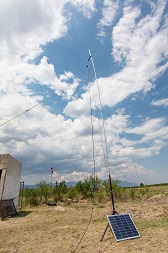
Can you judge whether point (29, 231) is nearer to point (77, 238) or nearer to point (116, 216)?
point (77, 238)

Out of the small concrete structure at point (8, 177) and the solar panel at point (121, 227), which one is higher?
the small concrete structure at point (8, 177)

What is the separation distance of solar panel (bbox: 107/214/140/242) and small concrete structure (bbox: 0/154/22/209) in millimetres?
12856

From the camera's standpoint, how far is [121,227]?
8023 millimetres

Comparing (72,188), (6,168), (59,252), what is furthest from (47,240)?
(72,188)

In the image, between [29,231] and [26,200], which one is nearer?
[29,231]

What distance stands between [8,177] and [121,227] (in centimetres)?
1403

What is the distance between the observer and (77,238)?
29.9ft

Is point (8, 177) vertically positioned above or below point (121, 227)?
above

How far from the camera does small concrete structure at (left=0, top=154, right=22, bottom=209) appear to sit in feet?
59.9

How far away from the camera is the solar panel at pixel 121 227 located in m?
7.79

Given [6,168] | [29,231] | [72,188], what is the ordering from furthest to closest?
[72,188], [6,168], [29,231]

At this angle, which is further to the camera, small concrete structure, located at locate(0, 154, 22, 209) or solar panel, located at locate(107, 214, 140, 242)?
small concrete structure, located at locate(0, 154, 22, 209)

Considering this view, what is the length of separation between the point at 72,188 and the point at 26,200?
8.39 meters

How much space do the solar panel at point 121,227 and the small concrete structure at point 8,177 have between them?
12856mm
